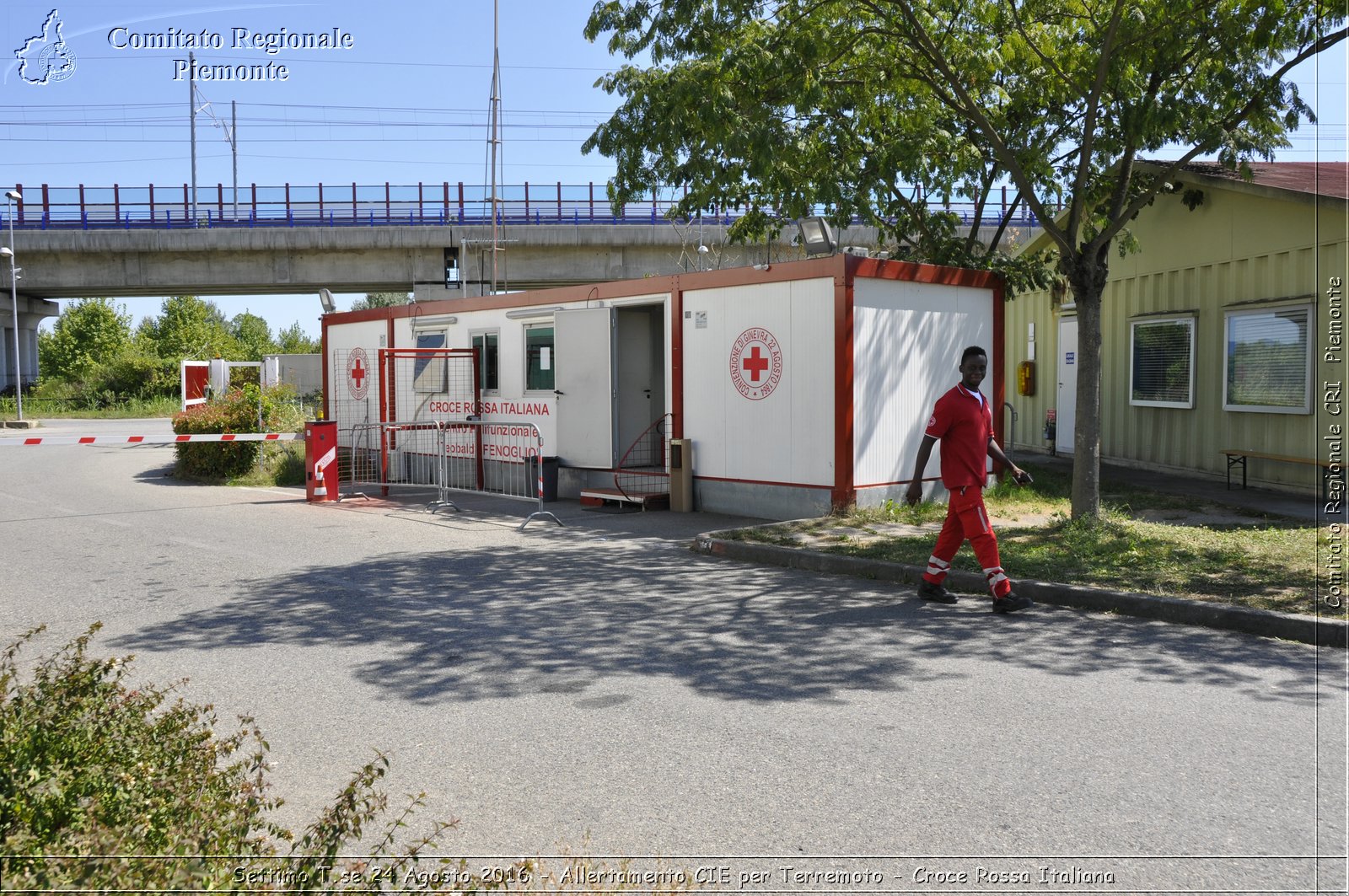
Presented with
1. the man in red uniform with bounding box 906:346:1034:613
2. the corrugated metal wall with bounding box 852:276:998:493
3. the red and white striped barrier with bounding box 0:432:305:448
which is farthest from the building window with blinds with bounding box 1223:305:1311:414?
the red and white striped barrier with bounding box 0:432:305:448

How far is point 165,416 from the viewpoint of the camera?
4650 centimetres

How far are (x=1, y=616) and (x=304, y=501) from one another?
804cm

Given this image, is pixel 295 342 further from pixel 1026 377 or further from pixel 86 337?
pixel 1026 377

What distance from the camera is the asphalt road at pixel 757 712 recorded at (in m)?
4.02

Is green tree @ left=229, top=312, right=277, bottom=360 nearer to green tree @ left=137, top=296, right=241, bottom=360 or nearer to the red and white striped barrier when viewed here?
green tree @ left=137, top=296, right=241, bottom=360

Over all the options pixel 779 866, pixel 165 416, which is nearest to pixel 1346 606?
pixel 779 866

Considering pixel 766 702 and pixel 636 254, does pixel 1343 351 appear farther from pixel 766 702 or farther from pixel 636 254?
pixel 636 254

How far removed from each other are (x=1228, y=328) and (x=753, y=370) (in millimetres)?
7095

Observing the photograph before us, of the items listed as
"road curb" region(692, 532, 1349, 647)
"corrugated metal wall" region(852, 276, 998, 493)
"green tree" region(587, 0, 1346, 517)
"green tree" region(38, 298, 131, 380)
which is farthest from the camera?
"green tree" region(38, 298, 131, 380)

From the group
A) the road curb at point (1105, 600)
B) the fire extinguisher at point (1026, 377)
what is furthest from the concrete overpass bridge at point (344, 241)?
the road curb at point (1105, 600)

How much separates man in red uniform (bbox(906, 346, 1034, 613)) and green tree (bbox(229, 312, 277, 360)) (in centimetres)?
7188

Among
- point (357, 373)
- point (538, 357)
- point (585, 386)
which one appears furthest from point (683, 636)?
point (357, 373)

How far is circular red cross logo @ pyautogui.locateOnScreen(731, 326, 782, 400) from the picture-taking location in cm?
1342

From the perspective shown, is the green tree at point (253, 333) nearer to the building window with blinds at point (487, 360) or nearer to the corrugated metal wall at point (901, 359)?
the building window with blinds at point (487, 360)
